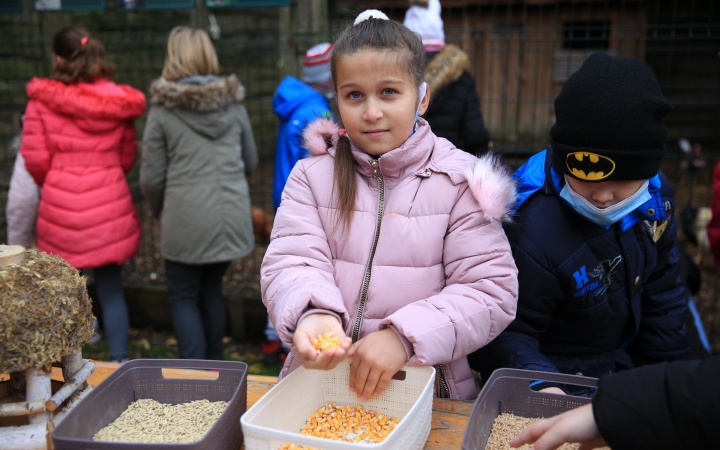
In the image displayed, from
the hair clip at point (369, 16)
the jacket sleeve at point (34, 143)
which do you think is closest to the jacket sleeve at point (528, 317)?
the hair clip at point (369, 16)

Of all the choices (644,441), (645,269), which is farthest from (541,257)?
(644,441)

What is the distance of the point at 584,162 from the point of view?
6.05ft

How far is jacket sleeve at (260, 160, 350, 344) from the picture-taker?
5.24ft

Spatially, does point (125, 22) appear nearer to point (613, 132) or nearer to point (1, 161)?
point (1, 161)

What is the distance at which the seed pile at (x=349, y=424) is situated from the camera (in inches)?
61.6

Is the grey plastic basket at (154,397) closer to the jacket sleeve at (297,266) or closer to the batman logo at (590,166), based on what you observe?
the jacket sleeve at (297,266)

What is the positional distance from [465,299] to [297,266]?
1.43 feet

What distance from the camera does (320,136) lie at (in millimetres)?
1961

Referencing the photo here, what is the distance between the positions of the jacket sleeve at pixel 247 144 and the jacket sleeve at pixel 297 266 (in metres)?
2.28

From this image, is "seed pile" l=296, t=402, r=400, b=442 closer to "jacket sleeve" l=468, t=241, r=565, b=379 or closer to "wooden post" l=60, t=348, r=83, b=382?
"jacket sleeve" l=468, t=241, r=565, b=379

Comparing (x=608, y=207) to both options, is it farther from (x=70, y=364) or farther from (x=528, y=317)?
(x=70, y=364)

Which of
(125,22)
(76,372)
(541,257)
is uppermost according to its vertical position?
(125,22)

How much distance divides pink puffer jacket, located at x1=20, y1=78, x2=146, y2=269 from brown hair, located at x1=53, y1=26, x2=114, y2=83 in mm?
61

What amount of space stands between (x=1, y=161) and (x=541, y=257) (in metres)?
5.12
